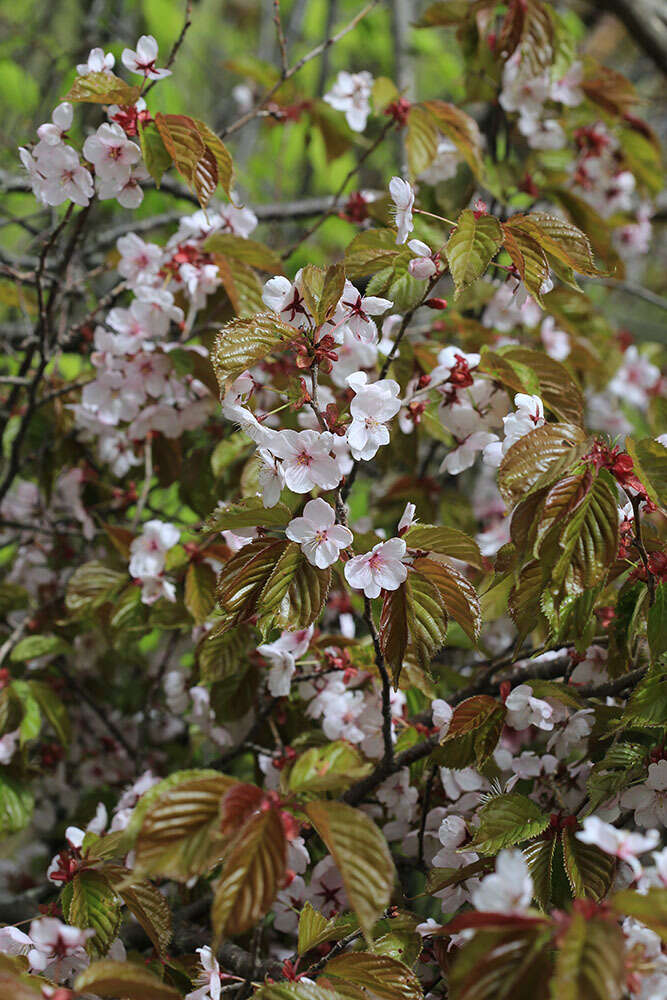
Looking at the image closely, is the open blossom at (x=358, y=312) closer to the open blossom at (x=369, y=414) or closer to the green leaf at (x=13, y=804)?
the open blossom at (x=369, y=414)

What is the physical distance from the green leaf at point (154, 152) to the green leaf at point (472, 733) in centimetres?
73

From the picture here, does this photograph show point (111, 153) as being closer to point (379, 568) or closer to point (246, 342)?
point (246, 342)

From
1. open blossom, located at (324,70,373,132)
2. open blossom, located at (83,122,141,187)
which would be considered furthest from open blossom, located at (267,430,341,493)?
open blossom, located at (324,70,373,132)

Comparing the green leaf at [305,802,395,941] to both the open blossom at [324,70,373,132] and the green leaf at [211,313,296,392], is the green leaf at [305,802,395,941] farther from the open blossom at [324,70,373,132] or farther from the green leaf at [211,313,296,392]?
the open blossom at [324,70,373,132]

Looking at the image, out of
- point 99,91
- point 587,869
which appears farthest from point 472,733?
point 99,91

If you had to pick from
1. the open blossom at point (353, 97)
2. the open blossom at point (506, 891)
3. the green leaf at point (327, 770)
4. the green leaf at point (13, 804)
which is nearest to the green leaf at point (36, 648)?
the green leaf at point (13, 804)

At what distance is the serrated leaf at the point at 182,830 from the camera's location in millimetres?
603

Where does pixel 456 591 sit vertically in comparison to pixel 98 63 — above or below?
below

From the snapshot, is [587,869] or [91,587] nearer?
[587,869]

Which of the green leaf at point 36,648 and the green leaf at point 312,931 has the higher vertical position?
the green leaf at point 312,931

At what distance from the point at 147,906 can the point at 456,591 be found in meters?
0.45

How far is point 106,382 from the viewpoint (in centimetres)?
132

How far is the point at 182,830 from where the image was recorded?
24.6 inches

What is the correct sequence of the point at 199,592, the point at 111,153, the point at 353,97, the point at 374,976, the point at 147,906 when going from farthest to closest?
1. the point at 353,97
2. the point at 199,592
3. the point at 111,153
4. the point at 147,906
5. the point at 374,976
